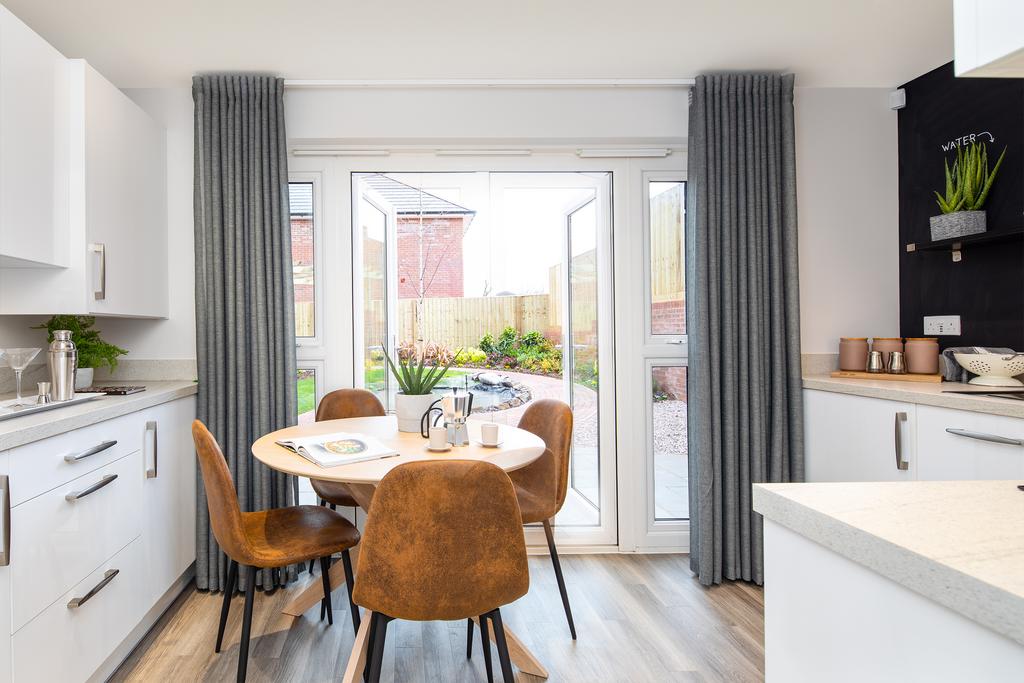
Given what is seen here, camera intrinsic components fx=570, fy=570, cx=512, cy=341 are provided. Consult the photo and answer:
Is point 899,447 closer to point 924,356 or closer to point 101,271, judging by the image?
point 924,356

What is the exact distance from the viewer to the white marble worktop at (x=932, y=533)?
1.65ft

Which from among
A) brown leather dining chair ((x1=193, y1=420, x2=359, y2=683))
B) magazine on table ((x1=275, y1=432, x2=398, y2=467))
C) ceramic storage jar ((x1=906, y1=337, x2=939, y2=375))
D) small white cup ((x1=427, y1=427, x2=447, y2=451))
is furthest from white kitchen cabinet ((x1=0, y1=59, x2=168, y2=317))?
ceramic storage jar ((x1=906, y1=337, x2=939, y2=375))

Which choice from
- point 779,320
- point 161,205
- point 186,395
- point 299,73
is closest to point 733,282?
point 779,320

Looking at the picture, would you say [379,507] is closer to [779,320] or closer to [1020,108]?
[779,320]

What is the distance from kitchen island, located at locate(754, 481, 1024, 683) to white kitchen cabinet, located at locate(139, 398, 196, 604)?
2390 millimetres

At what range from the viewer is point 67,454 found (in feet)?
5.80

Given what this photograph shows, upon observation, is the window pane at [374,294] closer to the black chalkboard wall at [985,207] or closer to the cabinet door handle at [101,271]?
the cabinet door handle at [101,271]

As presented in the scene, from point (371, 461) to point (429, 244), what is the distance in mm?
1705

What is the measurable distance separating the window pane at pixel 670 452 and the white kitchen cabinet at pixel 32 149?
283 cm

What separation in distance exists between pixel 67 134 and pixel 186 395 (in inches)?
46.4

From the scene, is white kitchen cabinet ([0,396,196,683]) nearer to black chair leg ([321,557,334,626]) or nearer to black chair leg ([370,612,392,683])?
black chair leg ([321,557,334,626])

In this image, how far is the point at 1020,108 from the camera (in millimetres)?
2438

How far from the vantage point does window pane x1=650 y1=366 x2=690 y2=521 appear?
124 inches

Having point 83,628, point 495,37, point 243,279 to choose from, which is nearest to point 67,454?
point 83,628
